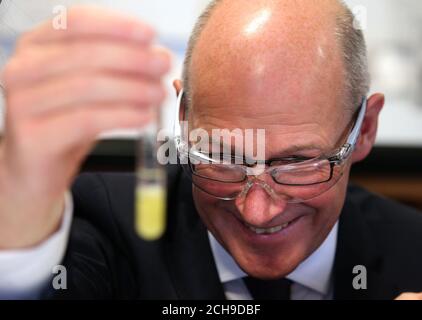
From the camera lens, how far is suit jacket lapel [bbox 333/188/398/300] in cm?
103

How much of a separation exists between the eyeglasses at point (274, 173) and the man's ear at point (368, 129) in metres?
0.08

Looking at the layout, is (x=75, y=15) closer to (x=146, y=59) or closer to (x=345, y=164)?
(x=146, y=59)

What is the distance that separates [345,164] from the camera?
0.96 metres

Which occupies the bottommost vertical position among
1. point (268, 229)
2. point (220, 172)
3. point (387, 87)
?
point (268, 229)

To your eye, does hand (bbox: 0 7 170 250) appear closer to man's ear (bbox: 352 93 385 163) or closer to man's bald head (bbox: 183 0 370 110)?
man's bald head (bbox: 183 0 370 110)

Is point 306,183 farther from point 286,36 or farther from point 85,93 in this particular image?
point 85,93

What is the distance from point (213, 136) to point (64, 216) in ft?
1.10

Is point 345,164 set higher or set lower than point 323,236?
higher

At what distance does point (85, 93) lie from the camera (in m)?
0.52

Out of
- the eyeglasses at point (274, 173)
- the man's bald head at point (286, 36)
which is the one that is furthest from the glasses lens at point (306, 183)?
the man's bald head at point (286, 36)

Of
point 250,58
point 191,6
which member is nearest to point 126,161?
point 191,6

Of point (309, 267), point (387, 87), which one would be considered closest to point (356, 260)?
point (309, 267)

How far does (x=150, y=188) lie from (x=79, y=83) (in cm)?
11

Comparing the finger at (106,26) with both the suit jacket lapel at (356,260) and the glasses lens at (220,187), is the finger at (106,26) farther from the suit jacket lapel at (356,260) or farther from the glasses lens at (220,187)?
the suit jacket lapel at (356,260)
